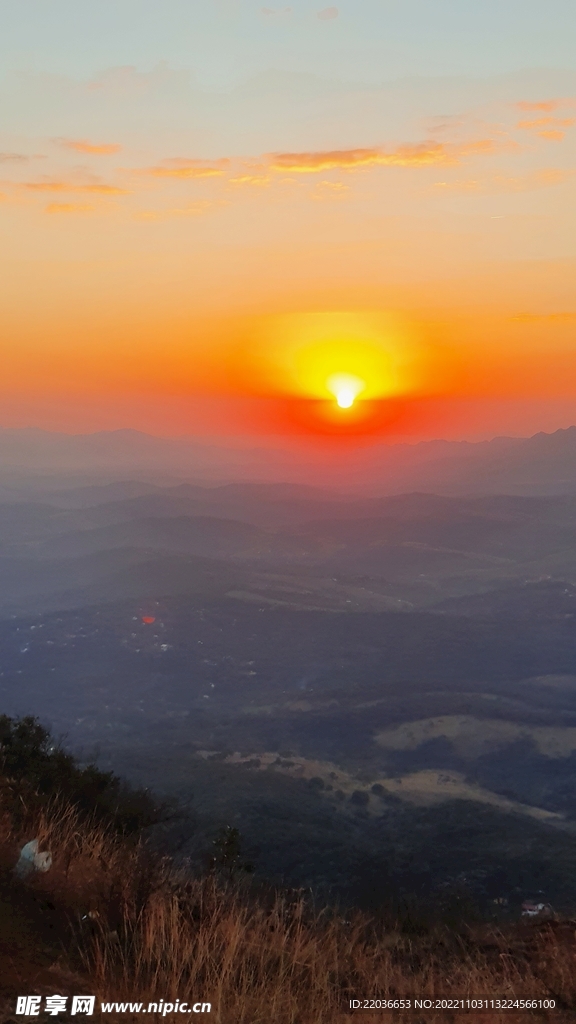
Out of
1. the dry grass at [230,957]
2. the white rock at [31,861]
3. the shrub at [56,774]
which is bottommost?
the dry grass at [230,957]

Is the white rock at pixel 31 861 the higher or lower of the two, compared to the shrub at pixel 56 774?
lower

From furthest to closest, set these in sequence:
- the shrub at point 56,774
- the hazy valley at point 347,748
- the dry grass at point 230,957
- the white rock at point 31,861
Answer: the hazy valley at point 347,748 < the shrub at point 56,774 < the white rock at point 31,861 < the dry grass at point 230,957

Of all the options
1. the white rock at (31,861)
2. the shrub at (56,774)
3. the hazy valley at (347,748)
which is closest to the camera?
the white rock at (31,861)

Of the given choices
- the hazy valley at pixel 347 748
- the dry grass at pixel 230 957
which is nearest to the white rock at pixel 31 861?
the dry grass at pixel 230 957

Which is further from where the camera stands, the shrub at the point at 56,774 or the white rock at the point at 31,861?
the shrub at the point at 56,774

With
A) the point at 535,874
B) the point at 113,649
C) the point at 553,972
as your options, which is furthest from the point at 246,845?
the point at 113,649

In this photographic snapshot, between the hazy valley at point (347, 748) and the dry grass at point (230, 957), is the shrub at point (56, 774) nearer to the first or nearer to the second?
the hazy valley at point (347, 748)

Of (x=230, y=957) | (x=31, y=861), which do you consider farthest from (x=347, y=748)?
(x=230, y=957)

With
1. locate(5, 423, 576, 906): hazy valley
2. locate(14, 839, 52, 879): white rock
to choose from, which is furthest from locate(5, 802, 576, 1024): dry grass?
locate(5, 423, 576, 906): hazy valley

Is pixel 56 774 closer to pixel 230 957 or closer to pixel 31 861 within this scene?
pixel 31 861
